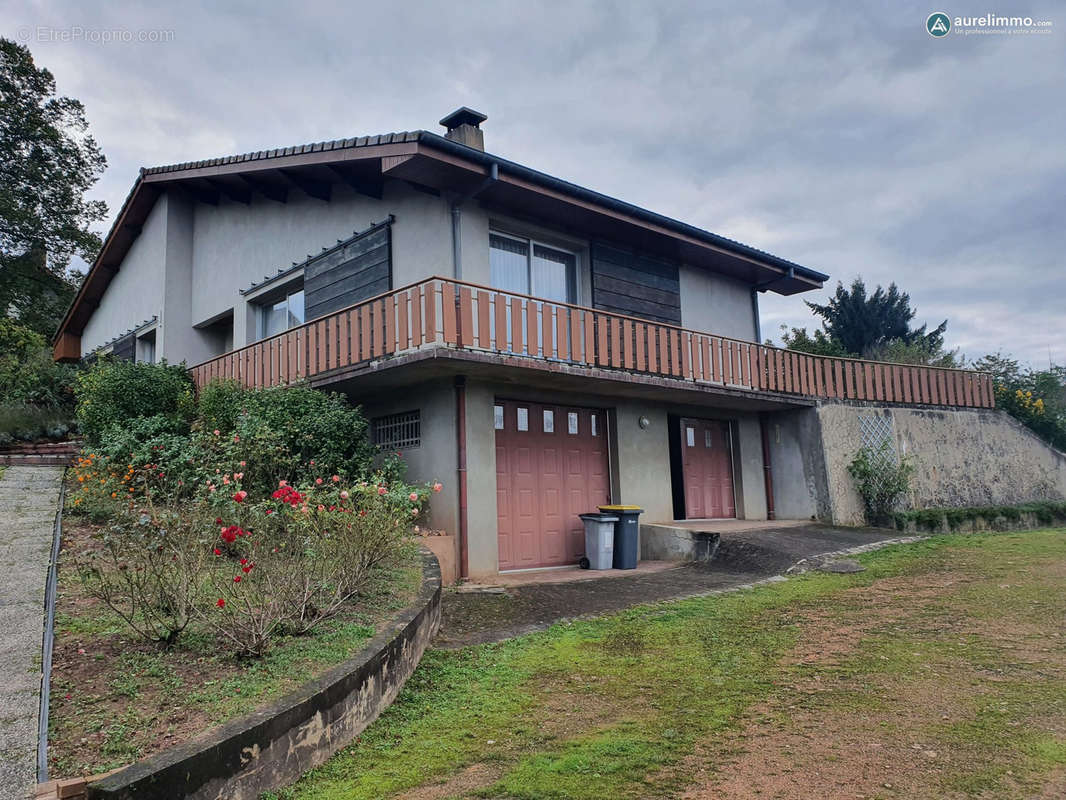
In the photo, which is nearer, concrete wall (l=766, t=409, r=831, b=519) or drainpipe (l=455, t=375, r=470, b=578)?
drainpipe (l=455, t=375, r=470, b=578)

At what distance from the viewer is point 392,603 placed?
17.9 ft

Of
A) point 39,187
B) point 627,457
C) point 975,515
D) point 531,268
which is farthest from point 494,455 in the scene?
point 39,187

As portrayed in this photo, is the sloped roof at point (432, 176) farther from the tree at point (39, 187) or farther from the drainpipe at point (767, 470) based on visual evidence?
the tree at point (39, 187)

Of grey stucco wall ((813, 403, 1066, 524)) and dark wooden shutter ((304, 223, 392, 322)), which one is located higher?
dark wooden shutter ((304, 223, 392, 322))

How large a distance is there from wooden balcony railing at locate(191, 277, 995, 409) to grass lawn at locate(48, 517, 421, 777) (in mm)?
4935

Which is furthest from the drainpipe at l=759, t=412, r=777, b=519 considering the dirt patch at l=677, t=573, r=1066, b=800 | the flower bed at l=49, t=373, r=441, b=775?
the flower bed at l=49, t=373, r=441, b=775

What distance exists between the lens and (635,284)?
13094 millimetres

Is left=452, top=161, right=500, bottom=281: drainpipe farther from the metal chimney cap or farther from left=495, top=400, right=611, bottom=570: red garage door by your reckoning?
the metal chimney cap

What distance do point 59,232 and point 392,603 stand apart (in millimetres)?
27002

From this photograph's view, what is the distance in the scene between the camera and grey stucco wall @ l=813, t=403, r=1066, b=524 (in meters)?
13.7

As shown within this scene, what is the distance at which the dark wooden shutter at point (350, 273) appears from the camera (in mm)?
11062

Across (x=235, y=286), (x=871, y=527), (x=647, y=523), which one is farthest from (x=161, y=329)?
(x=871, y=527)

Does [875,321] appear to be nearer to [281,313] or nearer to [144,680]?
[281,313]

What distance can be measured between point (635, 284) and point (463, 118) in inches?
169
